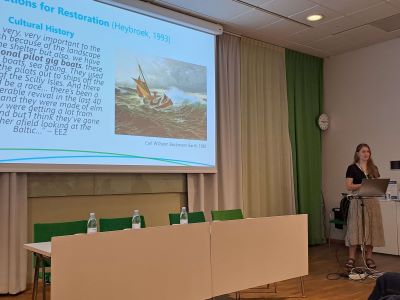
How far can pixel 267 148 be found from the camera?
6.14 m

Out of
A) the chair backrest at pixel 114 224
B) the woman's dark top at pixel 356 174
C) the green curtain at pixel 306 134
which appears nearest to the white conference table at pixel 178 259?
the chair backrest at pixel 114 224

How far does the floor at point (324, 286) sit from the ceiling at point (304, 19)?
3.13 m

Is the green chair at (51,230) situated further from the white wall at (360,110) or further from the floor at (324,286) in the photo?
the white wall at (360,110)

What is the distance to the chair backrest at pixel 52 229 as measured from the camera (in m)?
3.09

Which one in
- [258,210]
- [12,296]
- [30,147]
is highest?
[30,147]

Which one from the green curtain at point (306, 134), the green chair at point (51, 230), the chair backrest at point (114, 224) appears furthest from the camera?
the green curtain at point (306, 134)

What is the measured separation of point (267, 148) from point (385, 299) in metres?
4.93

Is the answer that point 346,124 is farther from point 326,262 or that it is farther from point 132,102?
point 132,102

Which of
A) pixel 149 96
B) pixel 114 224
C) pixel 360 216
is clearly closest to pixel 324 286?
pixel 360 216

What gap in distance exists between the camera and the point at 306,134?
6762mm

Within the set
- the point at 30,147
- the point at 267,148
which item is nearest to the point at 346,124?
the point at 267,148

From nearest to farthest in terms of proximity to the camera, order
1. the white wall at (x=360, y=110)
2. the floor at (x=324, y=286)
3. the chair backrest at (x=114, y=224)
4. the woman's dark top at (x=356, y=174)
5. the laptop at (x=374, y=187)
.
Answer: the chair backrest at (x=114, y=224)
the floor at (x=324, y=286)
the laptop at (x=374, y=187)
the woman's dark top at (x=356, y=174)
the white wall at (x=360, y=110)

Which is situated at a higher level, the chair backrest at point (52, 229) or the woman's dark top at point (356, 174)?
the woman's dark top at point (356, 174)

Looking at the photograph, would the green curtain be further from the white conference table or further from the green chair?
the green chair
